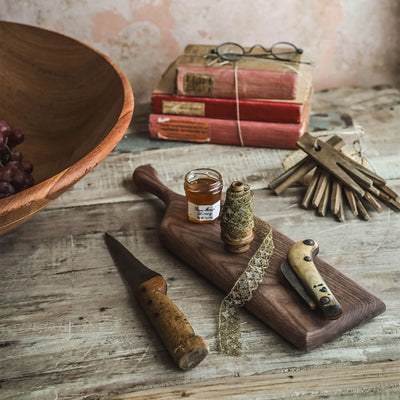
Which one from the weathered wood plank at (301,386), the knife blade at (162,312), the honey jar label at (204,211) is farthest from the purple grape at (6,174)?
the weathered wood plank at (301,386)

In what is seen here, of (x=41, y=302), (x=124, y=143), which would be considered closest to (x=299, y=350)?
(x=41, y=302)

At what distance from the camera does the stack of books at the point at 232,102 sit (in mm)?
1297

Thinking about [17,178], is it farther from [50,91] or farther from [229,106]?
[229,106]

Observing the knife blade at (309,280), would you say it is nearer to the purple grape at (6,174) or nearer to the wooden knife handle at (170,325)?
the wooden knife handle at (170,325)

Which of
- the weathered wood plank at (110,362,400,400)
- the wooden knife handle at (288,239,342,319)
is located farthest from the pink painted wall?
the weathered wood plank at (110,362,400,400)

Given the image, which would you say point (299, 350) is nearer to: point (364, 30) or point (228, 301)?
point (228, 301)

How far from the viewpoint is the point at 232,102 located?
1.32 metres

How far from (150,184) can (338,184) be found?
1.40 ft

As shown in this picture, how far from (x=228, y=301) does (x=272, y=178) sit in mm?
450

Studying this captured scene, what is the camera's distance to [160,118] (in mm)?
1384

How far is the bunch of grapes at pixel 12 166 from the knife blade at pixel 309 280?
0.52 metres

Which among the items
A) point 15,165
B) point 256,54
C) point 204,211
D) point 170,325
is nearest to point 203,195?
point 204,211

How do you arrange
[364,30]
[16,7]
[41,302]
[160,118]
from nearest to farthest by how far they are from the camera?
[41,302], [160,118], [16,7], [364,30]

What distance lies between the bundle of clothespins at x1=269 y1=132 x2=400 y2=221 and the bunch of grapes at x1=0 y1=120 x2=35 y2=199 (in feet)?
1.96
